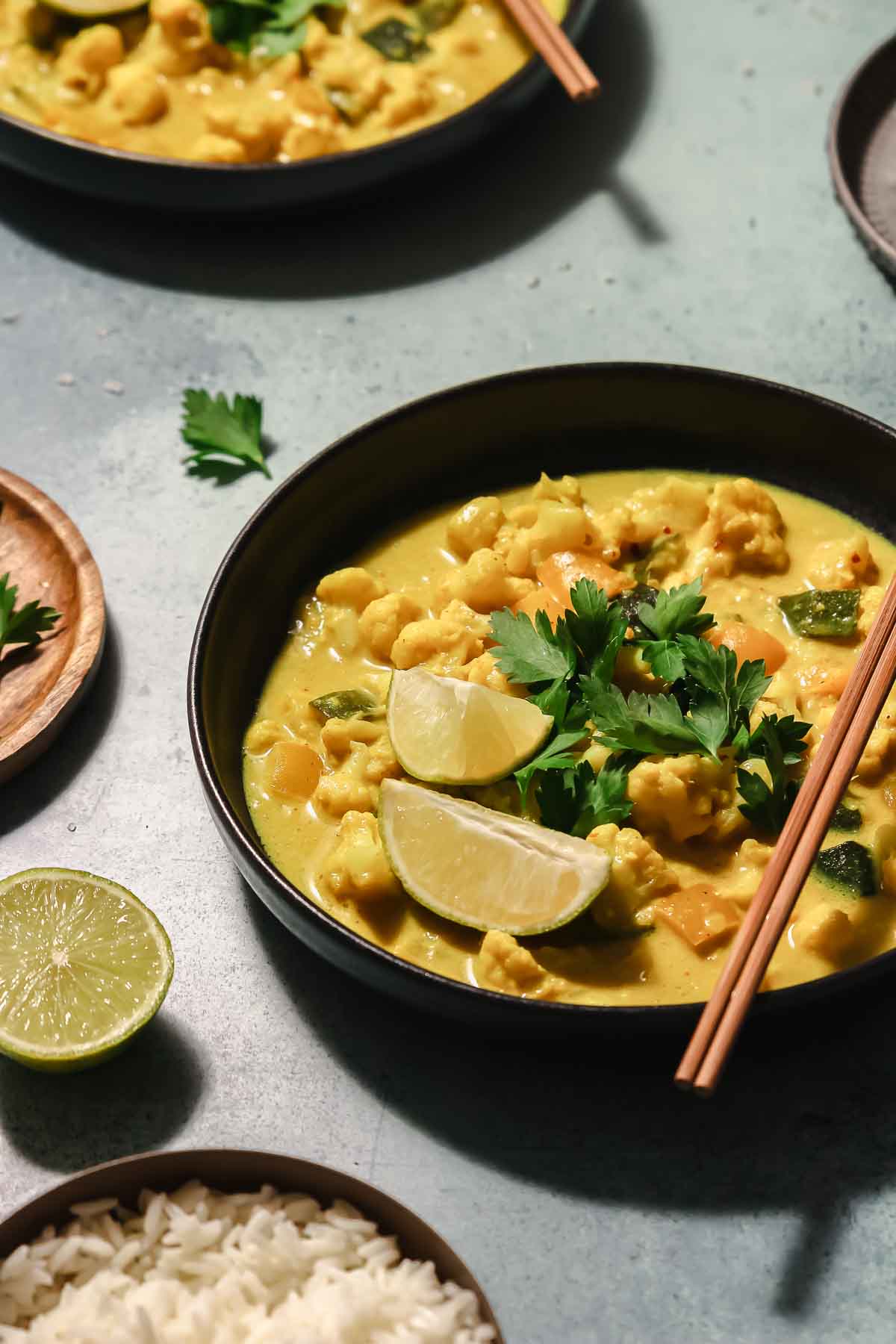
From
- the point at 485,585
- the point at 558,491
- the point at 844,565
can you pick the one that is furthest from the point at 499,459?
the point at 844,565

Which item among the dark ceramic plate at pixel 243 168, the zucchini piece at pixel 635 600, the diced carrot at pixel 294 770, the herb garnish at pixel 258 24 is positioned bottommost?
the diced carrot at pixel 294 770

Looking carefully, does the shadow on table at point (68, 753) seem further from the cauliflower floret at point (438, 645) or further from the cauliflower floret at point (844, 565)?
the cauliflower floret at point (844, 565)

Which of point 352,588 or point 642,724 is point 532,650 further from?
point 352,588

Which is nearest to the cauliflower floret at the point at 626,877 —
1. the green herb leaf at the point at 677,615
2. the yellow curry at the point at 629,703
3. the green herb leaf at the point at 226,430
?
the yellow curry at the point at 629,703

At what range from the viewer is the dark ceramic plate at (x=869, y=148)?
153 inches

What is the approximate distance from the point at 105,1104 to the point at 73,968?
279 mm

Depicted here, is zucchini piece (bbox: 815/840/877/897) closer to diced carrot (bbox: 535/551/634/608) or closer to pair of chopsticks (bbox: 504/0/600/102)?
diced carrot (bbox: 535/551/634/608)

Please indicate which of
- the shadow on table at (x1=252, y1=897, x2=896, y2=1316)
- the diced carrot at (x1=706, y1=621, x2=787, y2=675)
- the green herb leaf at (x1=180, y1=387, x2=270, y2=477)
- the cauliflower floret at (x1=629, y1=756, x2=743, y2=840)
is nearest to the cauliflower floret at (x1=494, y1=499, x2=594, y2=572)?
the diced carrot at (x1=706, y1=621, x2=787, y2=675)

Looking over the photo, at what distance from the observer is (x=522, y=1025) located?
2395 mm

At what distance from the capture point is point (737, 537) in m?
3.12

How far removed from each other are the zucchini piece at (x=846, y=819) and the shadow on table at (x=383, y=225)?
2.00 m

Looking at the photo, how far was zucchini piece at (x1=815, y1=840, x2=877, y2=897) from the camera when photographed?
104 inches

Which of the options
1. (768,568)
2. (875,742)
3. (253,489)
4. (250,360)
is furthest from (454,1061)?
(250,360)

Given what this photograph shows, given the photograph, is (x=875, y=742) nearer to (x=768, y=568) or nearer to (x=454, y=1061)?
(x=768, y=568)
